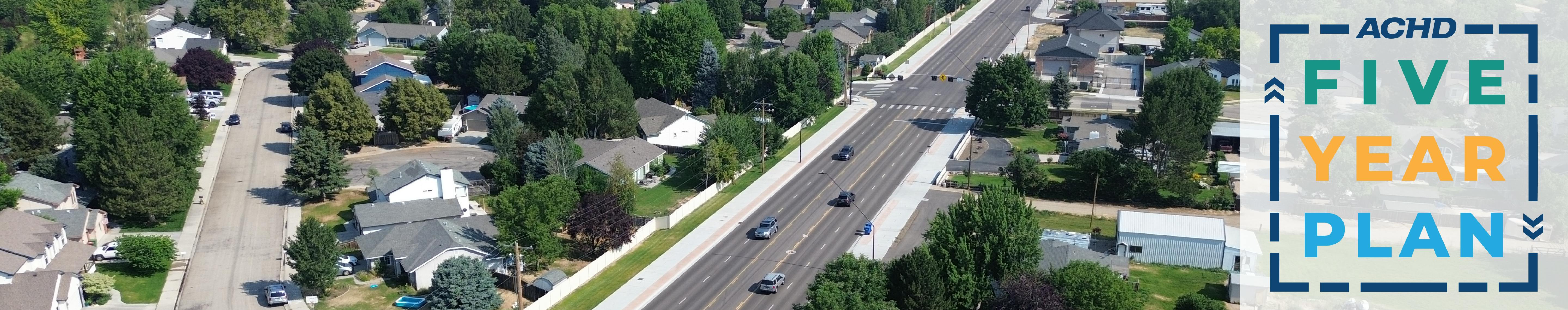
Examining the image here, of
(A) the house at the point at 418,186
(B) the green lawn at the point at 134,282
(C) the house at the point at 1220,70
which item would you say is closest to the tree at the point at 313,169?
(A) the house at the point at 418,186

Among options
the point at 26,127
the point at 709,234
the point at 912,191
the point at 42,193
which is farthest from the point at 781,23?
the point at 42,193

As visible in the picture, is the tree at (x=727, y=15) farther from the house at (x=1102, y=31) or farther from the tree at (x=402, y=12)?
the house at (x=1102, y=31)

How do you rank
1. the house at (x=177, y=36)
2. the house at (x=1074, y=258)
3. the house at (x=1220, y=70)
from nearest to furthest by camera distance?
the house at (x=1074, y=258) → the house at (x=1220, y=70) → the house at (x=177, y=36)

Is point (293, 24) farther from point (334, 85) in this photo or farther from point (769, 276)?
point (769, 276)

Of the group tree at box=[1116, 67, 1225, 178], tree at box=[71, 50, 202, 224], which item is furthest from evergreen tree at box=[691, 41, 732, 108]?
tree at box=[71, 50, 202, 224]

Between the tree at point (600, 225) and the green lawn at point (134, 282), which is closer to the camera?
the green lawn at point (134, 282)

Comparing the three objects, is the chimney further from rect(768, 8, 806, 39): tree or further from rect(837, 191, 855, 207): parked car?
rect(768, 8, 806, 39): tree

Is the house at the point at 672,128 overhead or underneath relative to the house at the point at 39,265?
overhead
